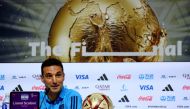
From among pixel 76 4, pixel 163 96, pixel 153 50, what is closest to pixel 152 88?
pixel 163 96

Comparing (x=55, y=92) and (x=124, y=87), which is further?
(x=124, y=87)

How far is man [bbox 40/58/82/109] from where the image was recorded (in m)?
2.17

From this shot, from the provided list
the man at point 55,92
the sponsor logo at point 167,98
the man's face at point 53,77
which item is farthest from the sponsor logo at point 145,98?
the man's face at point 53,77

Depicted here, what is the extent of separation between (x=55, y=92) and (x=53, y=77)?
0.42ft

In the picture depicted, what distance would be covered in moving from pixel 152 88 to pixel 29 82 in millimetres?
1208

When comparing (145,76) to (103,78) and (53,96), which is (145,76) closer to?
(103,78)

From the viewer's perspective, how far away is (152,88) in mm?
3492

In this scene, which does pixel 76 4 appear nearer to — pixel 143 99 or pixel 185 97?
pixel 143 99

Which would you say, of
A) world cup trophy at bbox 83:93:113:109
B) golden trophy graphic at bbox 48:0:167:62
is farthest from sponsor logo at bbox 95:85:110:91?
golden trophy graphic at bbox 48:0:167:62

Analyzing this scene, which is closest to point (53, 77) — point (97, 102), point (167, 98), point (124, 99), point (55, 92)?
point (55, 92)

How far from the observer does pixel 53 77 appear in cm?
215

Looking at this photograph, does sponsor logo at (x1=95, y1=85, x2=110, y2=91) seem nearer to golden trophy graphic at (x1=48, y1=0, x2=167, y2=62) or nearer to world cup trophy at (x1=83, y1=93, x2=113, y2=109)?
world cup trophy at (x1=83, y1=93, x2=113, y2=109)

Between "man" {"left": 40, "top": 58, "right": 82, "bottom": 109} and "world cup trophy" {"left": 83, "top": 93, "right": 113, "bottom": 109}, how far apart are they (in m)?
1.18

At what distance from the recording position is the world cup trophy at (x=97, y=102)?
344 centimetres
